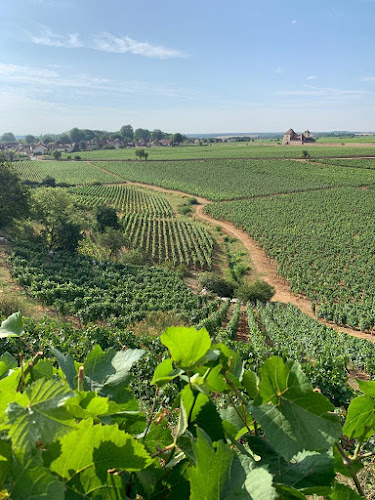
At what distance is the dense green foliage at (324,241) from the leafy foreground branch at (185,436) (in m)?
20.2

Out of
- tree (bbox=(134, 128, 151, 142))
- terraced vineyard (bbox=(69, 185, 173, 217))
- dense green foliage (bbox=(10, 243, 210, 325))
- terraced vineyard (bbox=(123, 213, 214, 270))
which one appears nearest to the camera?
dense green foliage (bbox=(10, 243, 210, 325))

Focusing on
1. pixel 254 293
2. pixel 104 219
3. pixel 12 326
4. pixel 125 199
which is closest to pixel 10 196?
pixel 104 219

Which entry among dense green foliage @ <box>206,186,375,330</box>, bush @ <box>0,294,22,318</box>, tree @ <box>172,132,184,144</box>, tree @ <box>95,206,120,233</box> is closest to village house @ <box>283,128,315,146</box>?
tree @ <box>172,132,184,144</box>

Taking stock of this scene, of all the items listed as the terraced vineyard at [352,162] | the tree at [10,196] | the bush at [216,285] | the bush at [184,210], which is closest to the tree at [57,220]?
the tree at [10,196]

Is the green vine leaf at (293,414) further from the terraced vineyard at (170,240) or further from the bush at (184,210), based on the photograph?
the bush at (184,210)

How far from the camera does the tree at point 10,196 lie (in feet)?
77.5

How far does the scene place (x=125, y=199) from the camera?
164 feet

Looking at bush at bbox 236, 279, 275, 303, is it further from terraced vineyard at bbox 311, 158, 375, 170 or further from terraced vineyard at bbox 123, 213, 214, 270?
terraced vineyard at bbox 311, 158, 375, 170

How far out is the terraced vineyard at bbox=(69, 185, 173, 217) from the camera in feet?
144

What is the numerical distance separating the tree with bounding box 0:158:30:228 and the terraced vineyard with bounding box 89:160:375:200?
106 feet

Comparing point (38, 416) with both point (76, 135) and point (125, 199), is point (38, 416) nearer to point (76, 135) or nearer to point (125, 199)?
point (125, 199)

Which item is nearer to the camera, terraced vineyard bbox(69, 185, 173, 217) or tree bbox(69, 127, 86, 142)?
terraced vineyard bbox(69, 185, 173, 217)

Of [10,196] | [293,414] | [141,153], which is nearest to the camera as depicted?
[293,414]

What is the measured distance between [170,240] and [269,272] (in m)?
10.4
